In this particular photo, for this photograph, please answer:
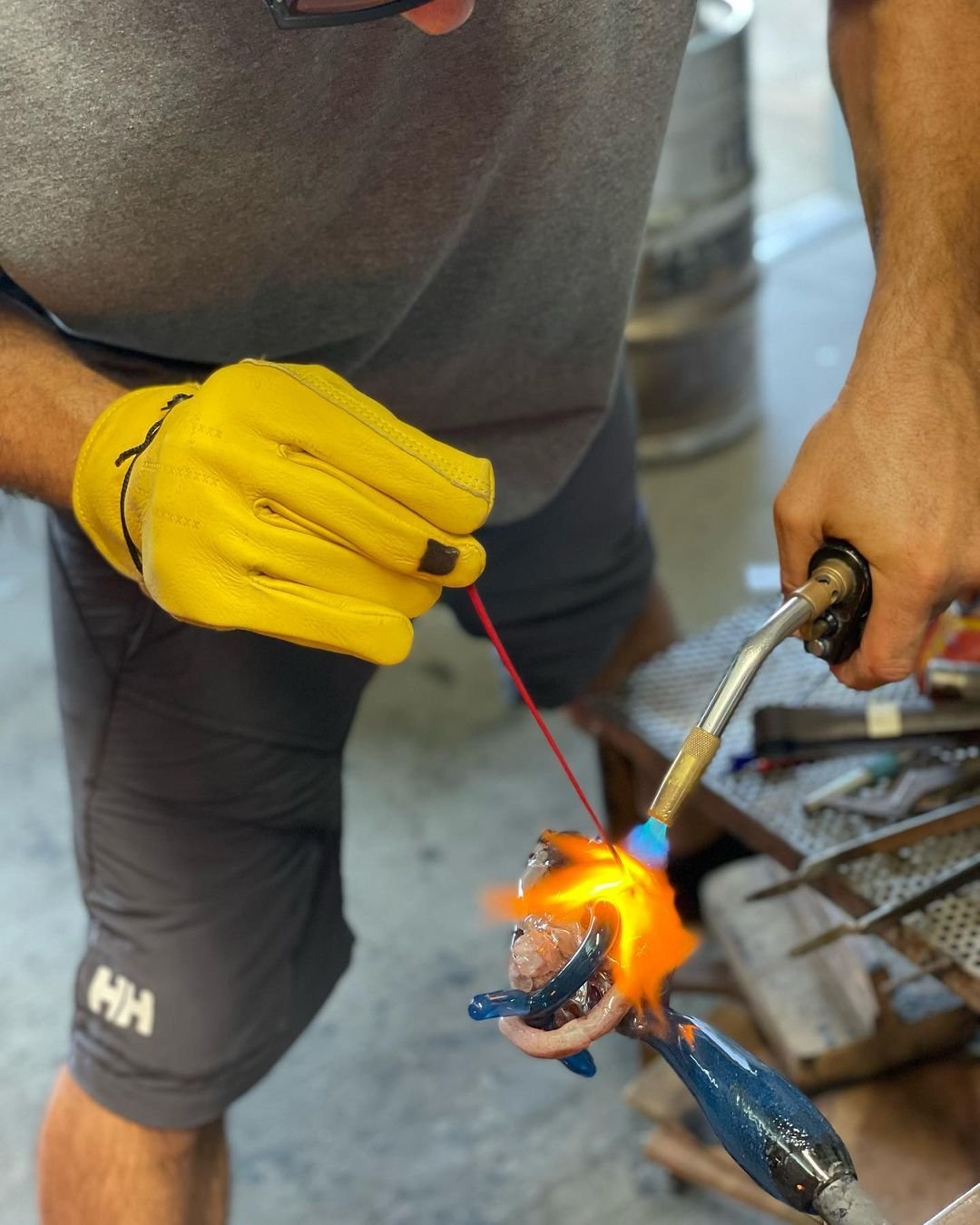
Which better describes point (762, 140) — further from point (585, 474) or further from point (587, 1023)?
point (587, 1023)

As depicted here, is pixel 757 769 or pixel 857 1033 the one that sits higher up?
pixel 757 769

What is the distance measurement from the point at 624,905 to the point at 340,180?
1.92ft

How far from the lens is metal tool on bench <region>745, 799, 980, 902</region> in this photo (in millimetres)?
1258

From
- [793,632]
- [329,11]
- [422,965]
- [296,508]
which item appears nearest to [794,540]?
[793,632]

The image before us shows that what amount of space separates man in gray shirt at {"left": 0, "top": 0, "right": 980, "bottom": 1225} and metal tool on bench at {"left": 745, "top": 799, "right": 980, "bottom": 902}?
24 cm

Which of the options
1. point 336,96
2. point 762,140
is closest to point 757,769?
point 336,96

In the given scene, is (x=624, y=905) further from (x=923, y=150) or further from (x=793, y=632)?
(x=923, y=150)

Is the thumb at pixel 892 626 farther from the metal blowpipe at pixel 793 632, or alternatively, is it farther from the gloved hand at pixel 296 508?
the gloved hand at pixel 296 508

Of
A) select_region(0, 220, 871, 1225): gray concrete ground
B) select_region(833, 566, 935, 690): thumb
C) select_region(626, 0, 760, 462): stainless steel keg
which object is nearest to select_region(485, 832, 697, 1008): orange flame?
select_region(833, 566, 935, 690): thumb

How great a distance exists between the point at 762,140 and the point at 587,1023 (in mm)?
3933

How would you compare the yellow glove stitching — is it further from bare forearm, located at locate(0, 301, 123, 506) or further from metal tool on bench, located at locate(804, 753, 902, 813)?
metal tool on bench, located at locate(804, 753, 902, 813)

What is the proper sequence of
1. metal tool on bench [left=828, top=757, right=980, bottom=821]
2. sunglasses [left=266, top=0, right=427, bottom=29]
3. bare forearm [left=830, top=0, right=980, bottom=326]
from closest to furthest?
sunglasses [left=266, top=0, right=427, bottom=29]
bare forearm [left=830, top=0, right=980, bottom=326]
metal tool on bench [left=828, top=757, right=980, bottom=821]

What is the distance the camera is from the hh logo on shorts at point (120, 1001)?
1.25 m

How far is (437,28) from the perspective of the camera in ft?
3.00
